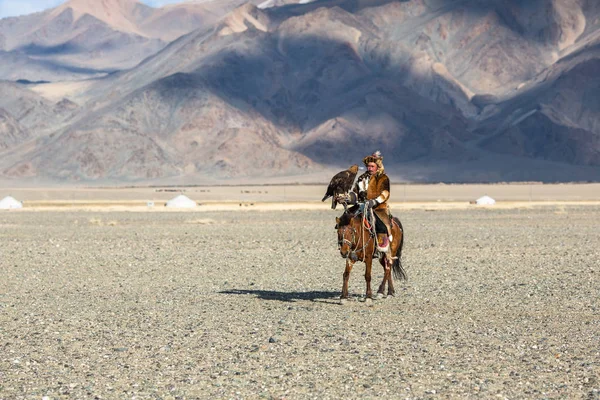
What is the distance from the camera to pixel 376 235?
16641 mm

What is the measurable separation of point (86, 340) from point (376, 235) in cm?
534

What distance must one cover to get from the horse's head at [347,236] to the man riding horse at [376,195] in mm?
388

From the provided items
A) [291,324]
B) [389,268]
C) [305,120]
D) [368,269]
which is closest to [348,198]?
[368,269]

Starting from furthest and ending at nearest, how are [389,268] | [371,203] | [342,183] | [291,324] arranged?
[389,268] < [342,183] < [371,203] < [291,324]

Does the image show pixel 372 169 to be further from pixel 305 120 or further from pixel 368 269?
pixel 305 120

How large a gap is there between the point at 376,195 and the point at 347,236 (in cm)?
99

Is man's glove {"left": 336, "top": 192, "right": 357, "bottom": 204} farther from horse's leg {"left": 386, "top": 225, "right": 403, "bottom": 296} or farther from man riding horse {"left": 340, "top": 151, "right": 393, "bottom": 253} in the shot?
horse's leg {"left": 386, "top": 225, "right": 403, "bottom": 296}

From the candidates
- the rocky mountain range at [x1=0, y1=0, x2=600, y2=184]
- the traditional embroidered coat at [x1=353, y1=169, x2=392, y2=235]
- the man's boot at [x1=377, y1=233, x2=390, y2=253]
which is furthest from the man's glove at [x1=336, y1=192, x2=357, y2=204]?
the rocky mountain range at [x1=0, y1=0, x2=600, y2=184]

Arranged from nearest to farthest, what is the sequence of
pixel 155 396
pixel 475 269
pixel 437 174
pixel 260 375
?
pixel 155 396 < pixel 260 375 < pixel 475 269 < pixel 437 174

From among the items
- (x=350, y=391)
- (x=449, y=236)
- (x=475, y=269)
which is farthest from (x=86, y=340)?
(x=449, y=236)

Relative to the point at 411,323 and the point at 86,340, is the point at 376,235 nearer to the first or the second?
the point at 411,323

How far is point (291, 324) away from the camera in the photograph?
15.0m

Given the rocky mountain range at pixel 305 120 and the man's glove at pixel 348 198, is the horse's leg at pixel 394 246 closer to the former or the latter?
the man's glove at pixel 348 198

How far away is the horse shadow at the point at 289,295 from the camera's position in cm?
1811
